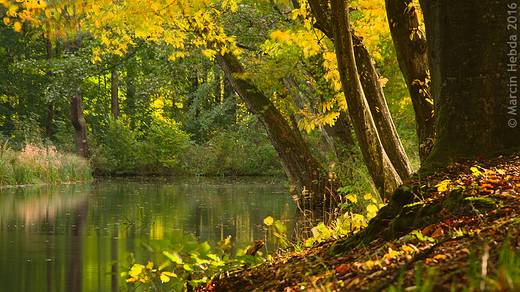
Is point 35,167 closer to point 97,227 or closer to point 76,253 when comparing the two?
point 97,227

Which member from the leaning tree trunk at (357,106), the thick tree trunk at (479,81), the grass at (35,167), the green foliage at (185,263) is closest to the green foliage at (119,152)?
the grass at (35,167)

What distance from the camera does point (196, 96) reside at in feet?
107

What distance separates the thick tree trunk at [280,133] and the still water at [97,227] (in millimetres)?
877

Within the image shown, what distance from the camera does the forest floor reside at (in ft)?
4.86

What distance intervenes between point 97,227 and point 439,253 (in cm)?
737

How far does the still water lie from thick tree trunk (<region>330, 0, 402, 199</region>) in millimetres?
1938

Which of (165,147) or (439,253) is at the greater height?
(439,253)

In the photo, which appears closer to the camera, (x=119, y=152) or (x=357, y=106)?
(x=357, y=106)

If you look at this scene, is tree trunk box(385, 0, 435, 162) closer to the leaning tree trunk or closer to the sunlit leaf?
the leaning tree trunk

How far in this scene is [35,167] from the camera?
16.9 meters

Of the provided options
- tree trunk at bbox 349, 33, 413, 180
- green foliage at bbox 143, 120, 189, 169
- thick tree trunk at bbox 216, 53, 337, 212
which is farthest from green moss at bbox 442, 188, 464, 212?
green foliage at bbox 143, 120, 189, 169

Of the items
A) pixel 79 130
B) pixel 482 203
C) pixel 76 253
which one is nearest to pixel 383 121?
pixel 482 203

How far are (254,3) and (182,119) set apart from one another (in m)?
18.7

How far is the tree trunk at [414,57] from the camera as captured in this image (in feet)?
15.2
